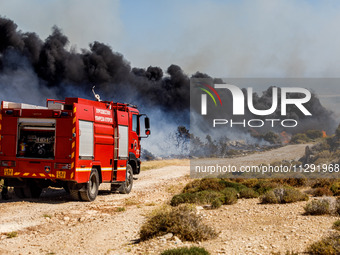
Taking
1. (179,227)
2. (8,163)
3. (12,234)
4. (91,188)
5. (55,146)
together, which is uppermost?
(55,146)

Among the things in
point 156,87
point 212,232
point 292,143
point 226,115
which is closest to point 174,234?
point 212,232

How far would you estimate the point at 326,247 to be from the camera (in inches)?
363

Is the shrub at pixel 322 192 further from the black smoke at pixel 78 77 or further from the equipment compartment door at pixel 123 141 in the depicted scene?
the black smoke at pixel 78 77

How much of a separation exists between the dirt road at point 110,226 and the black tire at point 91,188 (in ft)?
1.04

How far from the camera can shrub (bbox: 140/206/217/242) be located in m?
10.7

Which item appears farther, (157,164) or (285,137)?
(285,137)

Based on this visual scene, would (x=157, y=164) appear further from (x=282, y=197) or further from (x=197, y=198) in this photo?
(x=282, y=197)

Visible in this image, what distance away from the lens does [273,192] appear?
688 inches

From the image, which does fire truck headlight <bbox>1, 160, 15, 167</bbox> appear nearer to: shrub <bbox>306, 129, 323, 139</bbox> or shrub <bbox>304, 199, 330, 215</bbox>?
shrub <bbox>304, 199, 330, 215</bbox>

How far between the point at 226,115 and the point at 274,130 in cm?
837

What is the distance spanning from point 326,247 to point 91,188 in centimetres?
1157

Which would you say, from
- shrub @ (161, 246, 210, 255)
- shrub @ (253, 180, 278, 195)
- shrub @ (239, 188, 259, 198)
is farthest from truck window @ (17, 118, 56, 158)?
shrub @ (161, 246, 210, 255)

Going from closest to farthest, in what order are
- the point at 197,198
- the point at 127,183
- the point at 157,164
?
the point at 197,198 → the point at 127,183 → the point at 157,164

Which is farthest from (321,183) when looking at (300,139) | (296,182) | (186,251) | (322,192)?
(300,139)
